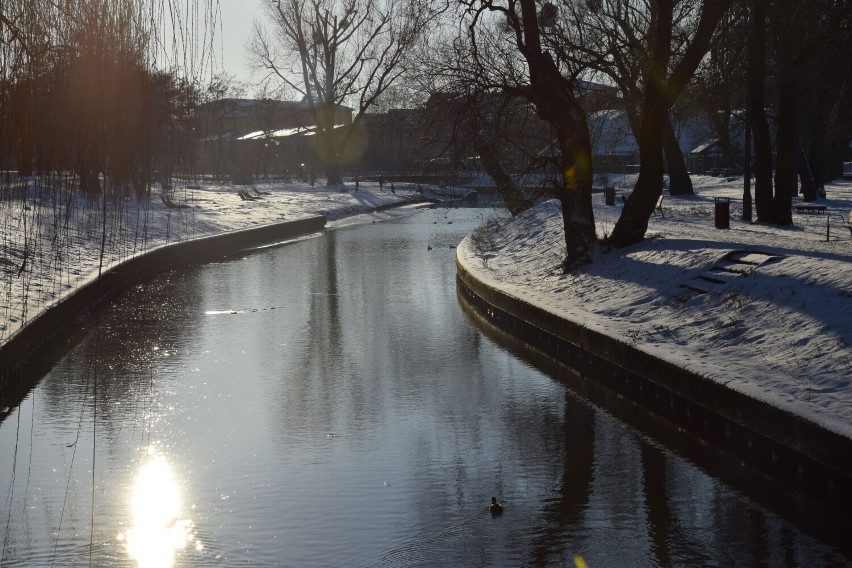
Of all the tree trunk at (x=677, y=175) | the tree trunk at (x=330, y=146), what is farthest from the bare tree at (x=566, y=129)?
the tree trunk at (x=330, y=146)

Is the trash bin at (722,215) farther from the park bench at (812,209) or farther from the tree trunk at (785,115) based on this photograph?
the park bench at (812,209)

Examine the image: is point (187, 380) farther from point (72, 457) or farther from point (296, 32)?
point (296, 32)

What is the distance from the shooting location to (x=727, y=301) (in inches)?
520

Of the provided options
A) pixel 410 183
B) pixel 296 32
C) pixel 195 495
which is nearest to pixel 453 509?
pixel 195 495

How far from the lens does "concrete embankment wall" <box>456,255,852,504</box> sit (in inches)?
316

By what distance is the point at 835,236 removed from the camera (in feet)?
70.2

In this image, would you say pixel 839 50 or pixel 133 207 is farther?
pixel 133 207

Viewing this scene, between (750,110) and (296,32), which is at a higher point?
(296,32)

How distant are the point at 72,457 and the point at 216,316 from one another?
335 inches

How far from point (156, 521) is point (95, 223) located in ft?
78.7

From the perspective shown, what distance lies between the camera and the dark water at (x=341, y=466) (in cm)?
718

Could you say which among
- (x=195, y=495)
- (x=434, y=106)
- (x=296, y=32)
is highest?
(x=296, y=32)

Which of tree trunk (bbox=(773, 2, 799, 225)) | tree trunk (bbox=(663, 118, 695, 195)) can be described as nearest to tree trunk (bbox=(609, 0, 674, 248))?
tree trunk (bbox=(773, 2, 799, 225))

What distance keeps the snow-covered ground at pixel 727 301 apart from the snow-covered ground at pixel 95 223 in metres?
5.74
